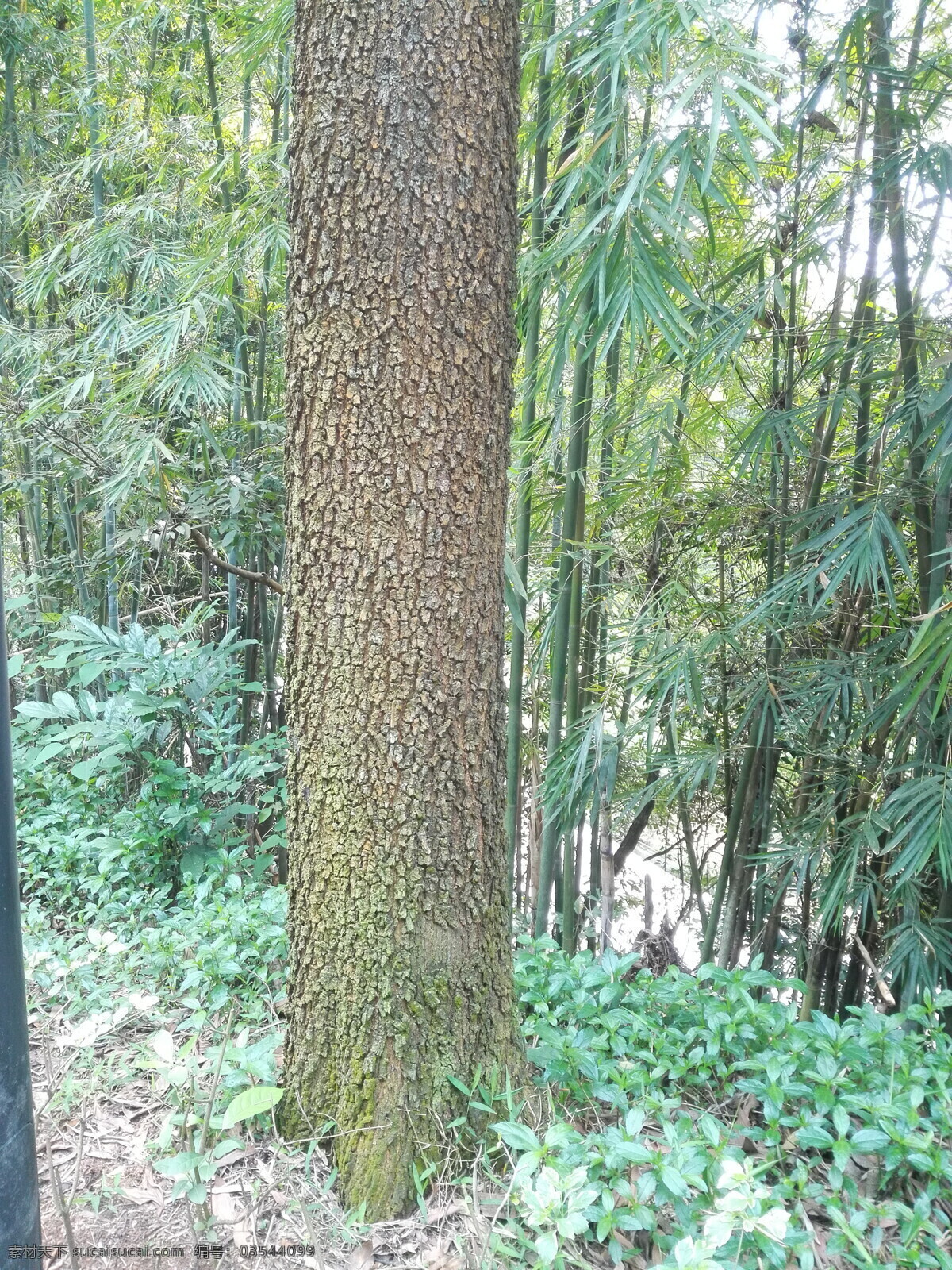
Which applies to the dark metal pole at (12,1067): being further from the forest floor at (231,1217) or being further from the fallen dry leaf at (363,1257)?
the fallen dry leaf at (363,1257)

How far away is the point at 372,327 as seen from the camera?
1147mm

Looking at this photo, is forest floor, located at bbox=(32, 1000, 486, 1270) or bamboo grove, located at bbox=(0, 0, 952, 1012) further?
bamboo grove, located at bbox=(0, 0, 952, 1012)

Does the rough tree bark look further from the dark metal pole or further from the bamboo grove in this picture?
the dark metal pole

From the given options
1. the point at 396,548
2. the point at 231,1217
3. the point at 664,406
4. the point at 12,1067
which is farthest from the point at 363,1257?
the point at 664,406

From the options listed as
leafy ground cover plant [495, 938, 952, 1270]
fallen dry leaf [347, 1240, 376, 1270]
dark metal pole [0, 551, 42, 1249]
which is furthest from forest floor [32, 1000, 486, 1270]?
dark metal pole [0, 551, 42, 1249]

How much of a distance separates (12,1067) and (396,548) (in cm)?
73

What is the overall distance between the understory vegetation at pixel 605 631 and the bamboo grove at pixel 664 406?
0.02 metres

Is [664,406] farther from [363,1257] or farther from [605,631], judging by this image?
[363,1257]

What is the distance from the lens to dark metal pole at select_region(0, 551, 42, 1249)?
0.67 metres

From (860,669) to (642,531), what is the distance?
0.83 meters

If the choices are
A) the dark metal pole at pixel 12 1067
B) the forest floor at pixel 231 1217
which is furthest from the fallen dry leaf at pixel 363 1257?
the dark metal pole at pixel 12 1067

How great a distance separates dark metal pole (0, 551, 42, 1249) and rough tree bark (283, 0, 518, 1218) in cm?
52

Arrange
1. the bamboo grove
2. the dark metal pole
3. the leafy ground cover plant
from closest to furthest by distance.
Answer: the dark metal pole
the leafy ground cover plant
the bamboo grove

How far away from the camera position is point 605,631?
2645 millimetres
